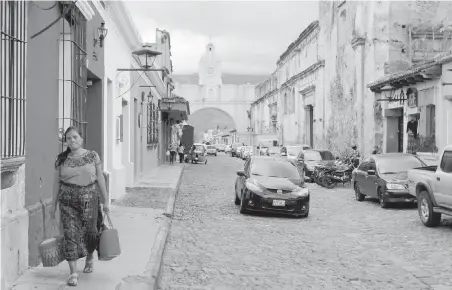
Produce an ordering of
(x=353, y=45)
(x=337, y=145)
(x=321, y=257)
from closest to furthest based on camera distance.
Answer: (x=321, y=257), (x=353, y=45), (x=337, y=145)

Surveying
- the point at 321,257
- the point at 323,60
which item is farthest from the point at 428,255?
the point at 323,60

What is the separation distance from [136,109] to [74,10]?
1193 cm

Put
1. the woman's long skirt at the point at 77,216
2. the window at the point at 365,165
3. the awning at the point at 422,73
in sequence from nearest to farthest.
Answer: the woman's long skirt at the point at 77,216, the window at the point at 365,165, the awning at the point at 422,73

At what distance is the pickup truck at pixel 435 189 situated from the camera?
10570mm

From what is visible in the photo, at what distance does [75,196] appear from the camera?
19.9ft

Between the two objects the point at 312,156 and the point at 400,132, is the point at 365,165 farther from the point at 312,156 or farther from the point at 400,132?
the point at 400,132

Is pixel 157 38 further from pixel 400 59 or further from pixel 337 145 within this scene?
pixel 400 59

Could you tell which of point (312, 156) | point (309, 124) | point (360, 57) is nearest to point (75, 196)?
point (312, 156)

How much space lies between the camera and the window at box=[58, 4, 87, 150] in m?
8.59

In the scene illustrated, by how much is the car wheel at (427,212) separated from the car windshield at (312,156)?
14.0 meters

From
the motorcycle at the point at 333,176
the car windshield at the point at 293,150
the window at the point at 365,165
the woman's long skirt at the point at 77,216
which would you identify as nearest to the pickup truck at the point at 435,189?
the window at the point at 365,165

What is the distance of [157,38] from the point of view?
134 feet

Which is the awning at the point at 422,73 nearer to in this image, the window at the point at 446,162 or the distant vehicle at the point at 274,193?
the distant vehicle at the point at 274,193

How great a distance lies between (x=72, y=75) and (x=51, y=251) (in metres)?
3.66
